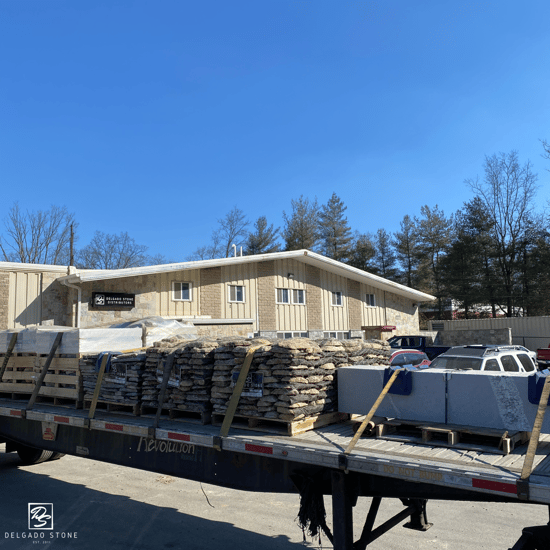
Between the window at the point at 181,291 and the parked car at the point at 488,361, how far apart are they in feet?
37.3

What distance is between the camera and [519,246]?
3834cm

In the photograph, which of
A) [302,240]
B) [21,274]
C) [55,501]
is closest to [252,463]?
[55,501]

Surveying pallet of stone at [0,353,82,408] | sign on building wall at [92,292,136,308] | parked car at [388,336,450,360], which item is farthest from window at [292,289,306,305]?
pallet of stone at [0,353,82,408]

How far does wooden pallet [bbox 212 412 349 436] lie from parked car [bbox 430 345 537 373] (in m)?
6.37

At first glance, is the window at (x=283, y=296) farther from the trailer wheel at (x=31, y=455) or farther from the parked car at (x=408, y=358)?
the trailer wheel at (x=31, y=455)

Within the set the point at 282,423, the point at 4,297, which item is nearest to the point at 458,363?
the point at 282,423

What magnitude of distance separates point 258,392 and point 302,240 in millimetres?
43382

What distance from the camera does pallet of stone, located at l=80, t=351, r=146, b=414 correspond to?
6320 millimetres

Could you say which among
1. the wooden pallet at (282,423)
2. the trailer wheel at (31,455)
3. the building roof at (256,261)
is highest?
the building roof at (256,261)

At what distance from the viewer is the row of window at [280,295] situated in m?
19.9

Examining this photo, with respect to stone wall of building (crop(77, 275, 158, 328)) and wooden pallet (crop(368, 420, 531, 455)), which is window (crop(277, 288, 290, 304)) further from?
wooden pallet (crop(368, 420, 531, 455))

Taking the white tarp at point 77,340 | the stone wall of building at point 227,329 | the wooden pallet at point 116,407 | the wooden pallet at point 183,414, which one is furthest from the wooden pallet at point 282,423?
the stone wall of building at point 227,329

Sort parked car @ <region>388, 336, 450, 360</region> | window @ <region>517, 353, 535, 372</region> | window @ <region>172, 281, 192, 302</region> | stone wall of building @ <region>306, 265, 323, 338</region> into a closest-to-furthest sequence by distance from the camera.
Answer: window @ <region>517, 353, 535, 372</region> → window @ <region>172, 281, 192, 302</region> → parked car @ <region>388, 336, 450, 360</region> → stone wall of building @ <region>306, 265, 323, 338</region>

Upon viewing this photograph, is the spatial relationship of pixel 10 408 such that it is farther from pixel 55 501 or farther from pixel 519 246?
pixel 519 246
